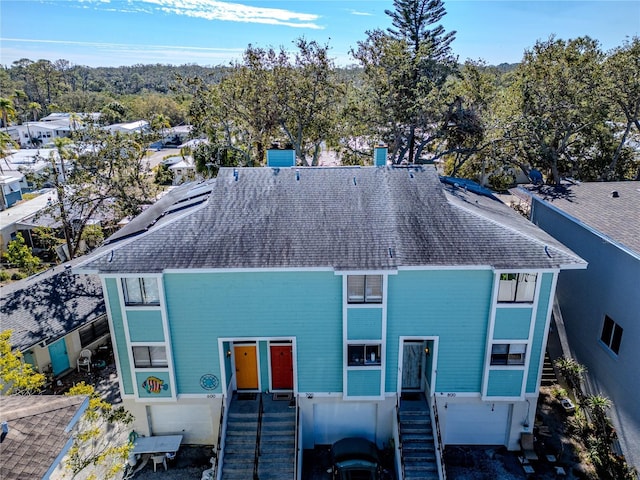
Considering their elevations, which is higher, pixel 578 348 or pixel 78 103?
pixel 78 103

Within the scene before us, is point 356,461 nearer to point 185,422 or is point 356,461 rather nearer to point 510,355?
point 510,355

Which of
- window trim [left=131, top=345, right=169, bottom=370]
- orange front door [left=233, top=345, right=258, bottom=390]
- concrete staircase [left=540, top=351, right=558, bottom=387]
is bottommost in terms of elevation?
concrete staircase [left=540, top=351, right=558, bottom=387]

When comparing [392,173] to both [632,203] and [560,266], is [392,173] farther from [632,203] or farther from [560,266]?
[632,203]

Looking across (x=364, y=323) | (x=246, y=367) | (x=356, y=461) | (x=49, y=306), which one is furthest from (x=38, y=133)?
(x=356, y=461)

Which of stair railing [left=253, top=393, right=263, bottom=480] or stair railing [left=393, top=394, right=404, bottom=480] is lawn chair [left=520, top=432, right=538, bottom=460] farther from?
stair railing [left=253, top=393, right=263, bottom=480]

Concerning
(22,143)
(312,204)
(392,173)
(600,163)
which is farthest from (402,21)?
(22,143)

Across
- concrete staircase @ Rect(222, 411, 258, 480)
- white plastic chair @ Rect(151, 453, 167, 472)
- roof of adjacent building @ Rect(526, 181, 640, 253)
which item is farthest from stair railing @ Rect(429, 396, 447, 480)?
white plastic chair @ Rect(151, 453, 167, 472)

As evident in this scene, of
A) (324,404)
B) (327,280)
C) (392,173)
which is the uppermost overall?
(392,173)

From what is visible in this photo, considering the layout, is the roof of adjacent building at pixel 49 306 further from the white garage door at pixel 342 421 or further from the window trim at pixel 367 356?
the window trim at pixel 367 356

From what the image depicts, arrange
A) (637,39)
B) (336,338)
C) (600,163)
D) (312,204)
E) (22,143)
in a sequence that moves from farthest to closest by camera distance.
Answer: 1. (22,143)
2. (600,163)
3. (637,39)
4. (312,204)
5. (336,338)
